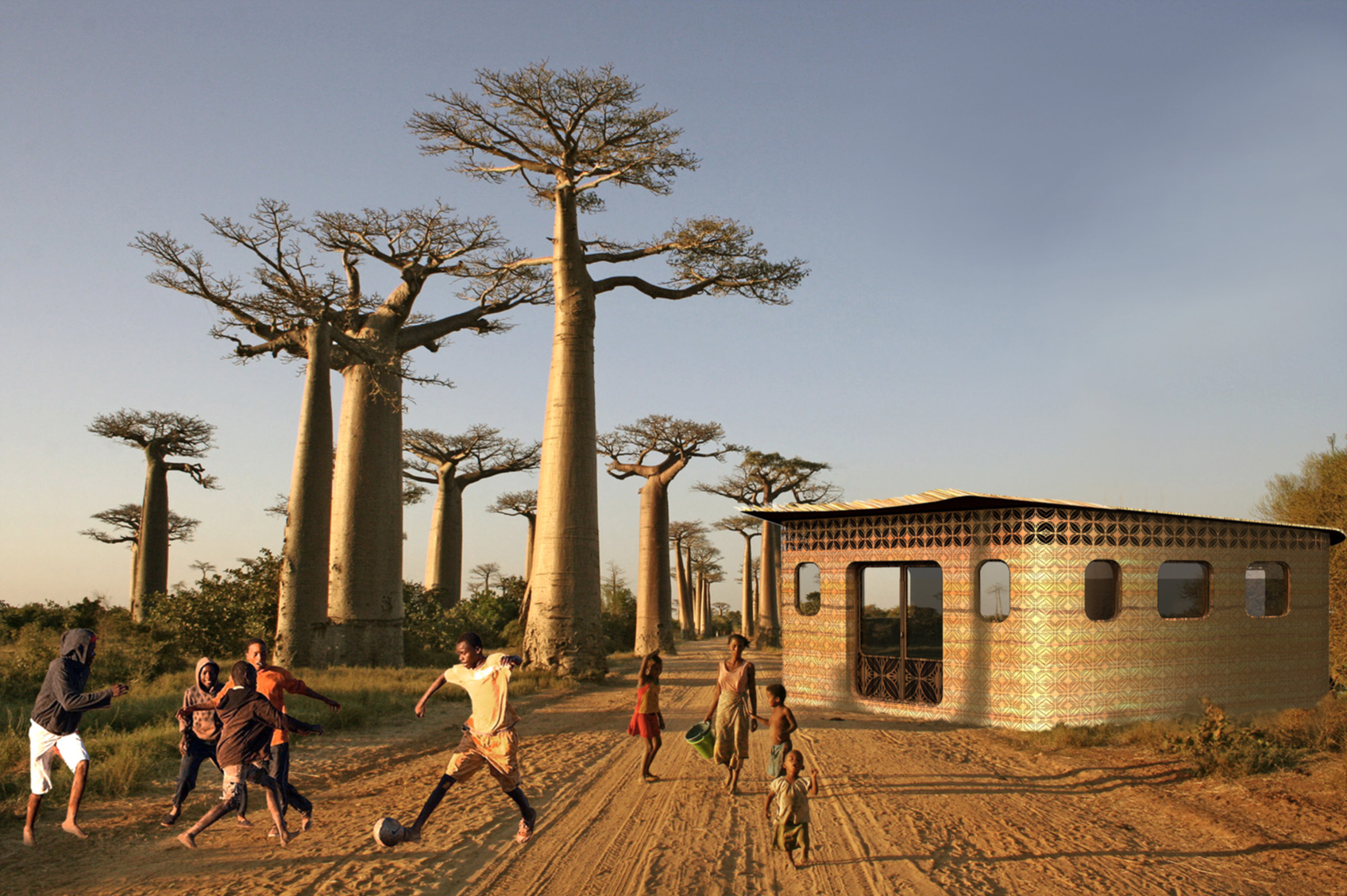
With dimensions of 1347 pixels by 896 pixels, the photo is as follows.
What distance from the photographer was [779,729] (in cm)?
549

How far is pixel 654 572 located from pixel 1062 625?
1634 cm

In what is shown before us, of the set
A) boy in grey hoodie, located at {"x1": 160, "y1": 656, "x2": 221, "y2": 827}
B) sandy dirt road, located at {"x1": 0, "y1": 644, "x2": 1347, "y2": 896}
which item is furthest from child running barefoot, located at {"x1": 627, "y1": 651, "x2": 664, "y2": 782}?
boy in grey hoodie, located at {"x1": 160, "y1": 656, "x2": 221, "y2": 827}

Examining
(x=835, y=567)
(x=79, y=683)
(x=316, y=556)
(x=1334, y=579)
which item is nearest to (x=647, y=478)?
(x=316, y=556)

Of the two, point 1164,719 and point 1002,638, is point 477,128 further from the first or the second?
point 1164,719

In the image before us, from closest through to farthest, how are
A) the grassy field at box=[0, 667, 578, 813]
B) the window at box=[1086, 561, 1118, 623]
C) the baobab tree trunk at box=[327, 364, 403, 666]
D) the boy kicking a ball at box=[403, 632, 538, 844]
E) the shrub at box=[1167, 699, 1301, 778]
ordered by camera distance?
A: the boy kicking a ball at box=[403, 632, 538, 844] → the grassy field at box=[0, 667, 578, 813] → the shrub at box=[1167, 699, 1301, 778] → the window at box=[1086, 561, 1118, 623] → the baobab tree trunk at box=[327, 364, 403, 666]

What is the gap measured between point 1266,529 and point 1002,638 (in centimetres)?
419

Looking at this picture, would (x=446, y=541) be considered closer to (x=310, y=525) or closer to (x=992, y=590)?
(x=310, y=525)

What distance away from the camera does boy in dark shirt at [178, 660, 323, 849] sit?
5.13 meters

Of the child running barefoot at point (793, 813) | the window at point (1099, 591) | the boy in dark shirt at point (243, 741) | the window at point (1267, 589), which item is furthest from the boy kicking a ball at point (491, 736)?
the window at point (1267, 589)

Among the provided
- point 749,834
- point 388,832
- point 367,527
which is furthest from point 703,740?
point 367,527

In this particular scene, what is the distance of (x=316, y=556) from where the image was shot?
14.5 meters

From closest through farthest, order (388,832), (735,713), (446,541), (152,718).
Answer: (388,832), (735,713), (152,718), (446,541)

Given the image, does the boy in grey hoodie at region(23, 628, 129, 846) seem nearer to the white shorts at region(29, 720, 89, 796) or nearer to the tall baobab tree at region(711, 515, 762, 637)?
the white shorts at region(29, 720, 89, 796)

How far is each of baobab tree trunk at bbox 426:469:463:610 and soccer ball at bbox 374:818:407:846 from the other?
78.7ft
